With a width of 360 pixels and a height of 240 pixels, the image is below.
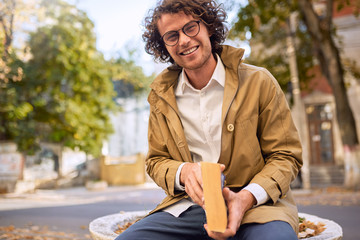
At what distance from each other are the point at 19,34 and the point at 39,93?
3421mm

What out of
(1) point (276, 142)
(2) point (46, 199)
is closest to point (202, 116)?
(1) point (276, 142)

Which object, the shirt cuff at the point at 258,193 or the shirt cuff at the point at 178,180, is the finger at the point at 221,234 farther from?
the shirt cuff at the point at 178,180

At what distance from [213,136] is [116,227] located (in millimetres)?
1112

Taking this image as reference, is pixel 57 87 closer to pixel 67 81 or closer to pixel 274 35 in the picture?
pixel 67 81

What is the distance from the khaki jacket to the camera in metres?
1.86

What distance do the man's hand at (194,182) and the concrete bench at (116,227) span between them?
0.61 metres

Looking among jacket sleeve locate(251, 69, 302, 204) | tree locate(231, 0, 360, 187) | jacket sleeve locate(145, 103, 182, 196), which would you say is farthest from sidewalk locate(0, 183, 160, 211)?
jacket sleeve locate(251, 69, 302, 204)

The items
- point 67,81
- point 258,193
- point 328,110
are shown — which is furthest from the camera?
point 67,81

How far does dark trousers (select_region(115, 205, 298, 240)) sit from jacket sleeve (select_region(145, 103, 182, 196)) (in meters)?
0.15

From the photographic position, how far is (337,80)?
12.3 m

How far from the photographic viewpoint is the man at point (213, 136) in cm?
175

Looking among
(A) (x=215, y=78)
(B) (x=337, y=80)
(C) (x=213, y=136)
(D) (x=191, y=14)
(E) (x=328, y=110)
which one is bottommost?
(C) (x=213, y=136)

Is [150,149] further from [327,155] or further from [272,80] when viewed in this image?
[327,155]

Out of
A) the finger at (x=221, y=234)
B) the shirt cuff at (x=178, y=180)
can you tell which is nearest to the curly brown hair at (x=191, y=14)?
the shirt cuff at (x=178, y=180)
